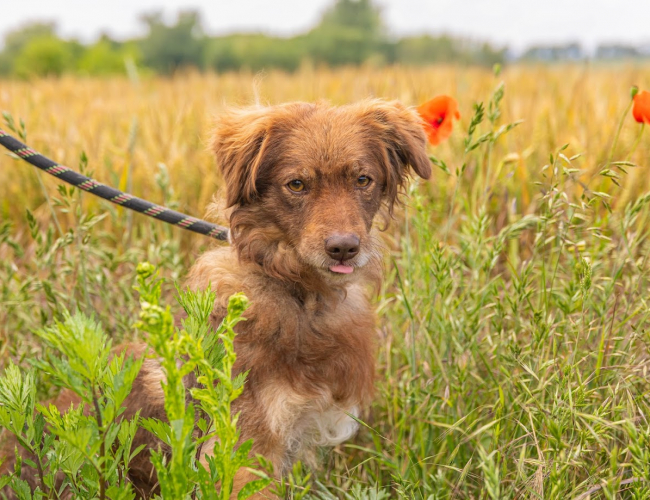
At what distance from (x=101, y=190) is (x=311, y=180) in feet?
3.39

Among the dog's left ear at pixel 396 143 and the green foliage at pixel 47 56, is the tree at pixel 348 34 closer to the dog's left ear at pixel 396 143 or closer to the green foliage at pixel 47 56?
the green foliage at pixel 47 56

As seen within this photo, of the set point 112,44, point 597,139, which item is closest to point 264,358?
point 597,139

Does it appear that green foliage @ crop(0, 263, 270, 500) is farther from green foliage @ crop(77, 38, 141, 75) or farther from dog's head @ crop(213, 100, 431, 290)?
green foliage @ crop(77, 38, 141, 75)

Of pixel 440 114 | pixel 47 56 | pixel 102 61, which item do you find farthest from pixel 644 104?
pixel 47 56

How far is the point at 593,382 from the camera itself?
245 centimetres

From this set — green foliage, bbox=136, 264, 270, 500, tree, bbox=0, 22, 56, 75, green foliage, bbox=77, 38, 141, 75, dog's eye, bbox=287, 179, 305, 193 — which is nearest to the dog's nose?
dog's eye, bbox=287, 179, 305, 193

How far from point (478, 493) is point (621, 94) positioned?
4793 mm

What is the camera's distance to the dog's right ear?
8.08ft

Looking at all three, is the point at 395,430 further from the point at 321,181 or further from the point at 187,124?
the point at 187,124

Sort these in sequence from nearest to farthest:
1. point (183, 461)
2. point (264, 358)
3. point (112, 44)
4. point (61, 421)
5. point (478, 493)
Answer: point (183, 461)
point (61, 421)
point (264, 358)
point (478, 493)
point (112, 44)

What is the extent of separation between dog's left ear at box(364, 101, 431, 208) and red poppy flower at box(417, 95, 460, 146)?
9 cm

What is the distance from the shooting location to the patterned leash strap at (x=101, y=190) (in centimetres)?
270

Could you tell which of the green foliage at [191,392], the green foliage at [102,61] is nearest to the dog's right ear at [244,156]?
the green foliage at [191,392]

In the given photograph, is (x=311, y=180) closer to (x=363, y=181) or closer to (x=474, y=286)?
(x=363, y=181)
